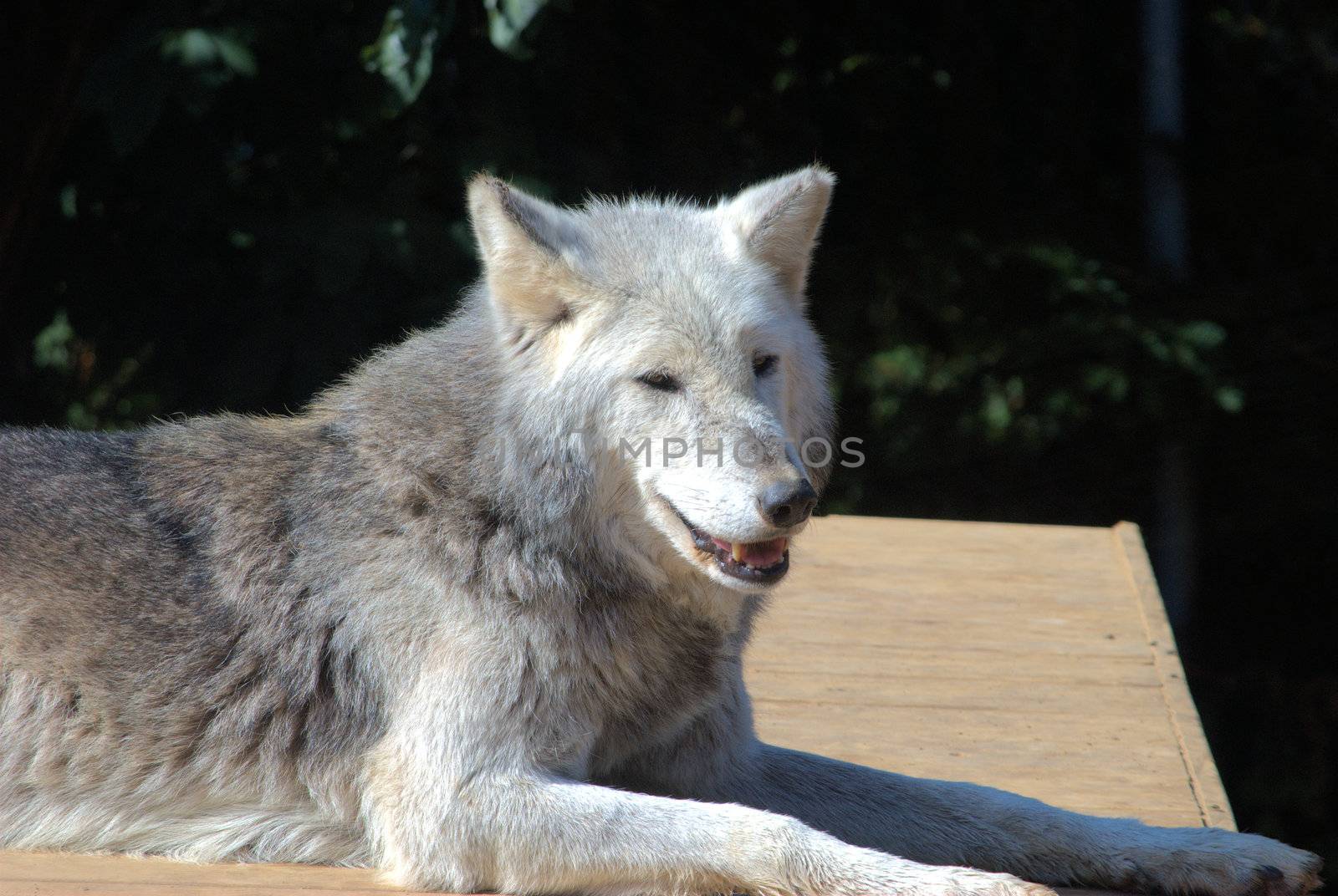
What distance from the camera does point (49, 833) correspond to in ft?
8.04

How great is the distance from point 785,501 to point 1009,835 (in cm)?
90

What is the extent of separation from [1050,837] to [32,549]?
2.02 m

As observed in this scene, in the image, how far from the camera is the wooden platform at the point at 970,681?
244cm

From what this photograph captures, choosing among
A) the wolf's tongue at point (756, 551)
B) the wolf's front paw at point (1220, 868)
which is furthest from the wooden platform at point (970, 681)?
the wolf's tongue at point (756, 551)

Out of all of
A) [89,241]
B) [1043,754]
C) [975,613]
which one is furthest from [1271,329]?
[89,241]

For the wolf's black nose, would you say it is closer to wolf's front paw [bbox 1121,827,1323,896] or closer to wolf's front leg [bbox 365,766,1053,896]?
wolf's front leg [bbox 365,766,1053,896]

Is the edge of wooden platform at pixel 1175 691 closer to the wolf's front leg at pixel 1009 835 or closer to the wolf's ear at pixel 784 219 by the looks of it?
the wolf's front leg at pixel 1009 835

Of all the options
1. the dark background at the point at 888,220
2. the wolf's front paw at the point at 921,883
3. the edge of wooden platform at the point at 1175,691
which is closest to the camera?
the wolf's front paw at the point at 921,883

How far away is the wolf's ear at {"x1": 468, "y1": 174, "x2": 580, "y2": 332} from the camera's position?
2410 millimetres

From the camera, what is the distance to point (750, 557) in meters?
2.33

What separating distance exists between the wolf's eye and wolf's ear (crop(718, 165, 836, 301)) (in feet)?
1.22

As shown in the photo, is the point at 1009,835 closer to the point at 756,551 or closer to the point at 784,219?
the point at 756,551

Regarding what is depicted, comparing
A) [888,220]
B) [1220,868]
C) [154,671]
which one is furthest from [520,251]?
[888,220]

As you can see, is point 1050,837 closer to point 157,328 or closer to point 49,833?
point 49,833
